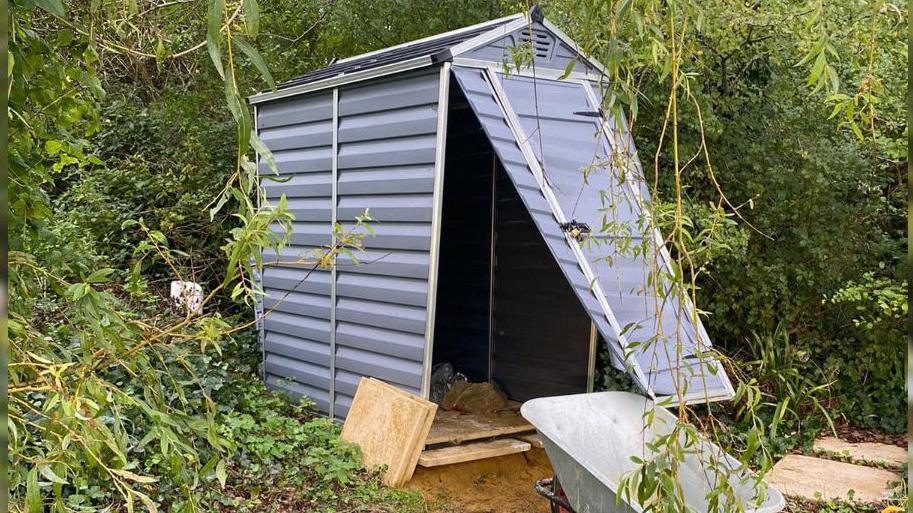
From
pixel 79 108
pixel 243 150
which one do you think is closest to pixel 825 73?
pixel 243 150

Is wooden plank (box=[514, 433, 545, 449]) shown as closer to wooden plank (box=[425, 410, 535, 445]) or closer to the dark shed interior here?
wooden plank (box=[425, 410, 535, 445])

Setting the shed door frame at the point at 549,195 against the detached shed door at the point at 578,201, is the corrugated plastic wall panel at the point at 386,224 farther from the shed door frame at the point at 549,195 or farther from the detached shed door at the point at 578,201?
the detached shed door at the point at 578,201

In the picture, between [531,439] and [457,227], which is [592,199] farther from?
[457,227]

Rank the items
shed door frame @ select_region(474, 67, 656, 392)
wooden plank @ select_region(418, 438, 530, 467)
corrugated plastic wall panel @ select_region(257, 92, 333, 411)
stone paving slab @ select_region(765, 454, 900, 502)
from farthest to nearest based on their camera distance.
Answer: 1. corrugated plastic wall panel @ select_region(257, 92, 333, 411)
2. wooden plank @ select_region(418, 438, 530, 467)
3. stone paving slab @ select_region(765, 454, 900, 502)
4. shed door frame @ select_region(474, 67, 656, 392)

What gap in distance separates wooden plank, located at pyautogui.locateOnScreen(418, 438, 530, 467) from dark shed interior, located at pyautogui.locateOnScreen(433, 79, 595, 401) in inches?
30.3

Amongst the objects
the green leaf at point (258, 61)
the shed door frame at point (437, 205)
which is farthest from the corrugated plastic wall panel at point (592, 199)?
the green leaf at point (258, 61)

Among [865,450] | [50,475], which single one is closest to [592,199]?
[865,450]

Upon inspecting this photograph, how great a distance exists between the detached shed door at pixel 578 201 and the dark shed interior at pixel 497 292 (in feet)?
3.42

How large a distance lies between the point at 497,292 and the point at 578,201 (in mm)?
→ 2383

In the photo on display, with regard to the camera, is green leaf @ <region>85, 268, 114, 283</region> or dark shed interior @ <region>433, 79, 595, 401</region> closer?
green leaf @ <region>85, 268, 114, 283</region>

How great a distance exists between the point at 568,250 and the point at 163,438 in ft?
9.32

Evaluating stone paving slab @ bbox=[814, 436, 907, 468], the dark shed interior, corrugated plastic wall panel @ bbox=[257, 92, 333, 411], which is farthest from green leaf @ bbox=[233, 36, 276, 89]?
stone paving slab @ bbox=[814, 436, 907, 468]

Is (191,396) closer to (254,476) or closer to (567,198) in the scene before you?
(254,476)

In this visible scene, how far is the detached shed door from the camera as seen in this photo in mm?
3895
